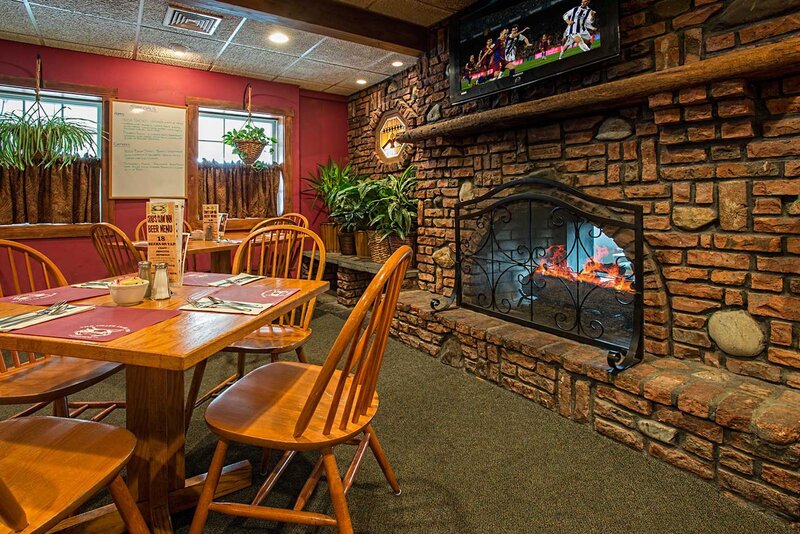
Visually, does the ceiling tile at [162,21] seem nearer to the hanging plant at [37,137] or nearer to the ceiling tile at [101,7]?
the ceiling tile at [101,7]

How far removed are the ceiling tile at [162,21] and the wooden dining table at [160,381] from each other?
100 inches

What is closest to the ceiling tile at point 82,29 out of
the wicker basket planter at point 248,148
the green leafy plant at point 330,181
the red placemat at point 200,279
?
the wicker basket planter at point 248,148

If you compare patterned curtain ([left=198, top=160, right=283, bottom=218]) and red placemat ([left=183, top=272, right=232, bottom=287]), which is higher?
patterned curtain ([left=198, top=160, right=283, bottom=218])

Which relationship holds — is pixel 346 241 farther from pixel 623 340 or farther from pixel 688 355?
pixel 688 355

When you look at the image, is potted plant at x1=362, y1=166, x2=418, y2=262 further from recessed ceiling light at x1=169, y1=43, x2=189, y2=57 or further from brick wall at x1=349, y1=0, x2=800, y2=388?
recessed ceiling light at x1=169, y1=43, x2=189, y2=57


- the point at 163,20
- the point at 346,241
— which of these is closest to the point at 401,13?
the point at 163,20

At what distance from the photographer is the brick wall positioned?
5.58 feet

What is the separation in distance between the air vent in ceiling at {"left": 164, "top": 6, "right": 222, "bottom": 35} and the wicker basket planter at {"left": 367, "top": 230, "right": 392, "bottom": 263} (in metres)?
1.99

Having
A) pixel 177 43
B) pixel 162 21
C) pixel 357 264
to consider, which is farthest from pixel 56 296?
pixel 177 43

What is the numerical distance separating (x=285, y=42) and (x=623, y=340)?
336 centimetres

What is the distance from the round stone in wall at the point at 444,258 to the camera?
3.29 meters

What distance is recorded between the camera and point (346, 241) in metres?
4.38

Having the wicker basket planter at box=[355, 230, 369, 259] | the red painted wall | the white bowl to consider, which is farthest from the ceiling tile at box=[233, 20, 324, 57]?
the white bowl

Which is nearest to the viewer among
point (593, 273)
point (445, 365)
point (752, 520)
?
point (752, 520)
